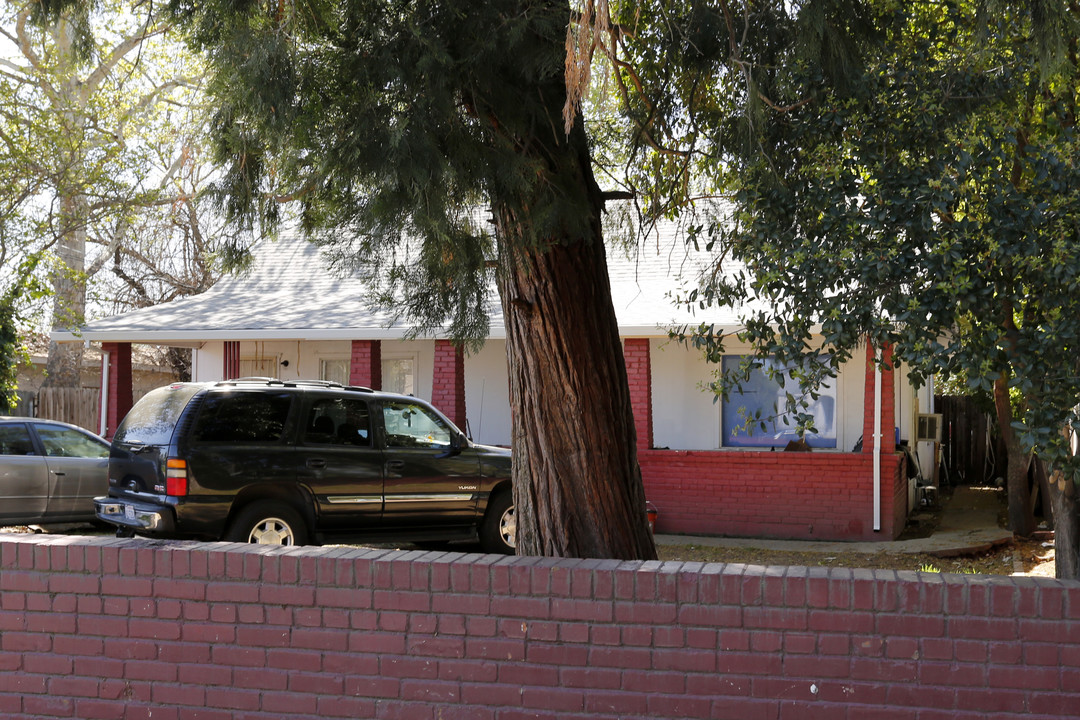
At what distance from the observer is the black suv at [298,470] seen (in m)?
9.51

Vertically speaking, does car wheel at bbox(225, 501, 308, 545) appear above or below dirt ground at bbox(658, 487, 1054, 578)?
above

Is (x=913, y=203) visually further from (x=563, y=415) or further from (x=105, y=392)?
(x=105, y=392)

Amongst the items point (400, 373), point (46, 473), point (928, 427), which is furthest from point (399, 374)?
point (928, 427)

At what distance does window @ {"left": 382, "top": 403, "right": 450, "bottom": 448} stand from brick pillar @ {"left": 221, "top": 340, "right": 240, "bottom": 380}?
287 inches

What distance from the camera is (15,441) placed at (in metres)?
12.3

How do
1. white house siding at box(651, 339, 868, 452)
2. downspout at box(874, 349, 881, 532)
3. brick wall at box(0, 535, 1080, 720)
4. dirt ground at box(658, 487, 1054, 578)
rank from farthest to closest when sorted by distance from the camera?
white house siding at box(651, 339, 868, 452)
downspout at box(874, 349, 881, 532)
dirt ground at box(658, 487, 1054, 578)
brick wall at box(0, 535, 1080, 720)

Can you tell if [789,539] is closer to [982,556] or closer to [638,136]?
[982,556]

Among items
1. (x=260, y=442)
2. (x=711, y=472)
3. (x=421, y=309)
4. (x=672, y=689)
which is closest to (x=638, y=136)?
(x=421, y=309)

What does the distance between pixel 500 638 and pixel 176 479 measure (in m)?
5.78

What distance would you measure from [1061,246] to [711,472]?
1007 cm

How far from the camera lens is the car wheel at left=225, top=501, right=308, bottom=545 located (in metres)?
9.65

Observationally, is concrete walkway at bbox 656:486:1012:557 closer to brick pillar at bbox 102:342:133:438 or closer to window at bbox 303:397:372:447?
window at bbox 303:397:372:447

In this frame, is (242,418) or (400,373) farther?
A: (400,373)

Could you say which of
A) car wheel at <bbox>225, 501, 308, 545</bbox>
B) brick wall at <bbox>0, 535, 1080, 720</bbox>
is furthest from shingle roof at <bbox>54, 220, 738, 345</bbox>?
brick wall at <bbox>0, 535, 1080, 720</bbox>
